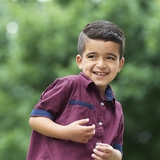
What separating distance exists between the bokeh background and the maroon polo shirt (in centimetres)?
555

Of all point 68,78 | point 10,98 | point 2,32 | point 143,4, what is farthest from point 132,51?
point 68,78

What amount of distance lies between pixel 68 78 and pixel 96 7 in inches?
273

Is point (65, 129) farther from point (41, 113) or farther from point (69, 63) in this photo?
point (69, 63)

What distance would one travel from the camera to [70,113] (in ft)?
8.79

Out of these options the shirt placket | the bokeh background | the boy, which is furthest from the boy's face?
the bokeh background

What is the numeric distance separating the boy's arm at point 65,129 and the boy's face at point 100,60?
1.01 ft

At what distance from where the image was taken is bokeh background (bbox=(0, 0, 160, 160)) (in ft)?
28.6

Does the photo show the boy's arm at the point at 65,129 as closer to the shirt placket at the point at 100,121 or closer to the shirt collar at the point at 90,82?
the shirt placket at the point at 100,121

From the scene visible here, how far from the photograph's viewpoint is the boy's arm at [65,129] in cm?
255

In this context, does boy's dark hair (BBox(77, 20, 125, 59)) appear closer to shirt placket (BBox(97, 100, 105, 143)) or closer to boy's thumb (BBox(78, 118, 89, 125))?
shirt placket (BBox(97, 100, 105, 143))

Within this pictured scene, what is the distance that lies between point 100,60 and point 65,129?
42 centimetres

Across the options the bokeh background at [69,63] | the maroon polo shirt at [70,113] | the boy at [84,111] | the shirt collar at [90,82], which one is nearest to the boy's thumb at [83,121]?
the boy at [84,111]

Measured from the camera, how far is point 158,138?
379 inches

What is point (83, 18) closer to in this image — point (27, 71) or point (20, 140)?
point (27, 71)
